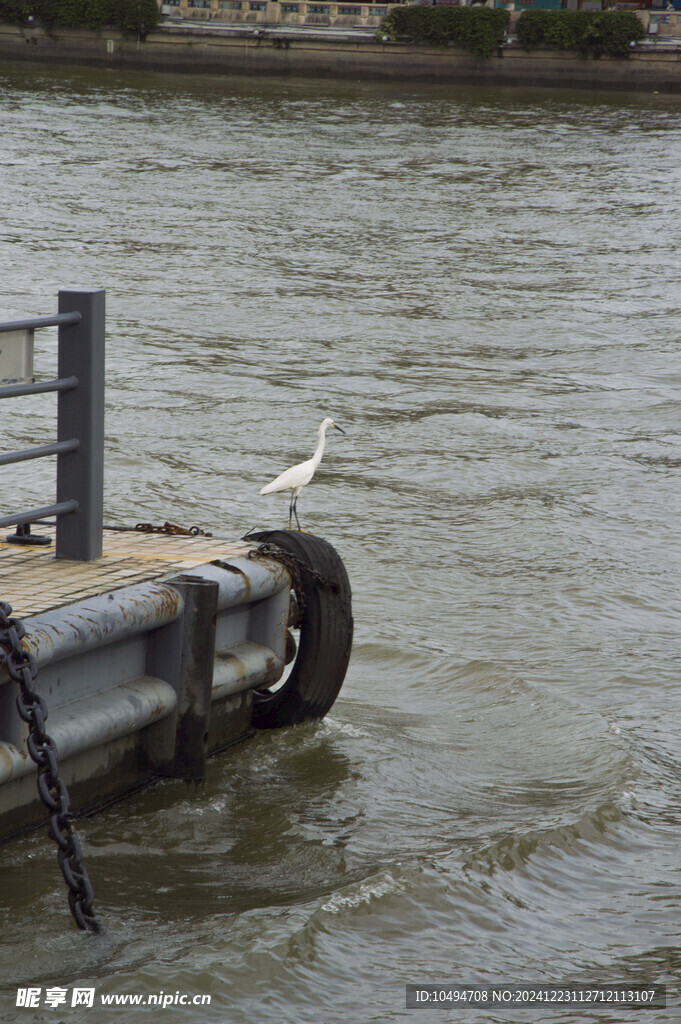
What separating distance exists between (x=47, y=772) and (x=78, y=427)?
143 cm

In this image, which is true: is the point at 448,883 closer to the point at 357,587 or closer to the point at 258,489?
the point at 357,587

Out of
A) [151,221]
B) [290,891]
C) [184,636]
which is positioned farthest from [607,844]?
[151,221]

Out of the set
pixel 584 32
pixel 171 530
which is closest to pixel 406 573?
pixel 171 530

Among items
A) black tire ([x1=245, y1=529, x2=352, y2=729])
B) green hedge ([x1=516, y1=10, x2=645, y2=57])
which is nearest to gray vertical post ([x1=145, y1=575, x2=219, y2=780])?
black tire ([x1=245, y1=529, x2=352, y2=729])

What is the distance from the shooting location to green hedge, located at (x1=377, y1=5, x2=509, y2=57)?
1976 inches

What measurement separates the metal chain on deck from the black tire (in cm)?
159

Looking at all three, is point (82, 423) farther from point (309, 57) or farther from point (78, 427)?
point (309, 57)

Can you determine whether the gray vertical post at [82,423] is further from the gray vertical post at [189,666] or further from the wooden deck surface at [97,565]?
the gray vertical post at [189,666]

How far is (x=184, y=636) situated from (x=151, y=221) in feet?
62.3

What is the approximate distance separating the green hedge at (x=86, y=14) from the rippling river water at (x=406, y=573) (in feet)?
95.4

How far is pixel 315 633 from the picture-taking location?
509 centimetres

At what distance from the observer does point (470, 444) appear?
10.7 metres

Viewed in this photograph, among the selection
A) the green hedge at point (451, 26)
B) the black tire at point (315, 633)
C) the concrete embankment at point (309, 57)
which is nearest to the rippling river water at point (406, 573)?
the black tire at point (315, 633)

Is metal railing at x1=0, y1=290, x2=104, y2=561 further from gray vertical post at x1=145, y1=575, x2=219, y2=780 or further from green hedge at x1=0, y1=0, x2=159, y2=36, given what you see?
green hedge at x1=0, y1=0, x2=159, y2=36
